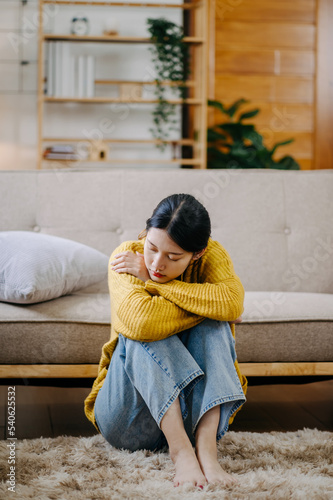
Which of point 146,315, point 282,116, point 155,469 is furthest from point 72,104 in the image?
point 155,469

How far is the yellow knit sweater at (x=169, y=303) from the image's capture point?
4.11 feet

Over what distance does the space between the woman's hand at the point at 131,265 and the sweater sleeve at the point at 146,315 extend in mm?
38

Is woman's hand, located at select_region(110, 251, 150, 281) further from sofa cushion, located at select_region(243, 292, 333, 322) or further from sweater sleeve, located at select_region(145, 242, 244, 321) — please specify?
sofa cushion, located at select_region(243, 292, 333, 322)

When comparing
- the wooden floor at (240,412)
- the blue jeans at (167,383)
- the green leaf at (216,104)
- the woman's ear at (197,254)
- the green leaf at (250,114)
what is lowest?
the wooden floor at (240,412)

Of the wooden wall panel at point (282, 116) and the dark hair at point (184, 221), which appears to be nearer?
the dark hair at point (184, 221)

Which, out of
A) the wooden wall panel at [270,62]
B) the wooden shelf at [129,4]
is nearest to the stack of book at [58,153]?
the wooden shelf at [129,4]

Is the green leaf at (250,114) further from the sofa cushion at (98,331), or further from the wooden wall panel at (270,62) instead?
the sofa cushion at (98,331)

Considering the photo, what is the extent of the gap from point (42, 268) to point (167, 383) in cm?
54

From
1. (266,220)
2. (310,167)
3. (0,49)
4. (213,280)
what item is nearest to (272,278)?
(266,220)

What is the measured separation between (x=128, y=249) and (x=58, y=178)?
0.76 m

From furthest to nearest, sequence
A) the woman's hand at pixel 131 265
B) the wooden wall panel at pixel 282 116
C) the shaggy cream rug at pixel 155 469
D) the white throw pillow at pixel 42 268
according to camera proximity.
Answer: the wooden wall panel at pixel 282 116
the white throw pillow at pixel 42 268
the woman's hand at pixel 131 265
the shaggy cream rug at pixel 155 469

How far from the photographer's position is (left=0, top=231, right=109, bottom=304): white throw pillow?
61.2 inches

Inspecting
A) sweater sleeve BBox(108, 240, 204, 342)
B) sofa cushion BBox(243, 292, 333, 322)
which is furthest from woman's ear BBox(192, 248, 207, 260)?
sofa cushion BBox(243, 292, 333, 322)

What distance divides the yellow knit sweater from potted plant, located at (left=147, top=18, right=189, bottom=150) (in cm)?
264
